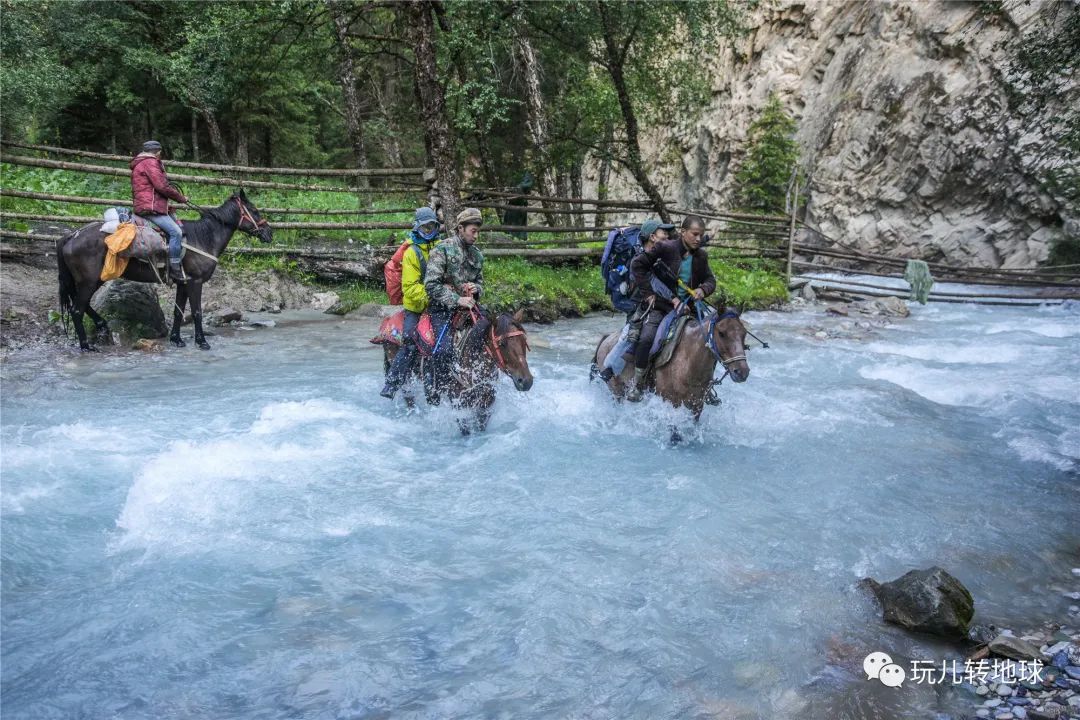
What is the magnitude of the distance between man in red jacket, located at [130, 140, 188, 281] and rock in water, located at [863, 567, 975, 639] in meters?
9.56

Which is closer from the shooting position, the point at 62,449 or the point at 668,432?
the point at 62,449

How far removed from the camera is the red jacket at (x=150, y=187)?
30.1 feet

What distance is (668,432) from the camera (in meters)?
6.79

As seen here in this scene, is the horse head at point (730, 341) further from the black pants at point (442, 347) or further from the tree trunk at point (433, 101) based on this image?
the tree trunk at point (433, 101)

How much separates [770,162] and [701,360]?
20068mm

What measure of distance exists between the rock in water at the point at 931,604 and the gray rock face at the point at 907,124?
15.0 m

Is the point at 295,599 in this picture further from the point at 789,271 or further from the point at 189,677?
the point at 789,271

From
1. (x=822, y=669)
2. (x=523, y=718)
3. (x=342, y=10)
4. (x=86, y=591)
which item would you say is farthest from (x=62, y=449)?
(x=342, y=10)

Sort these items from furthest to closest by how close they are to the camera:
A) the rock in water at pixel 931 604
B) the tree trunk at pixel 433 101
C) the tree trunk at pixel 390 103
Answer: the tree trunk at pixel 390 103, the tree trunk at pixel 433 101, the rock in water at pixel 931 604

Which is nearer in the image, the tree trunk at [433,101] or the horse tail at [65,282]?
the horse tail at [65,282]

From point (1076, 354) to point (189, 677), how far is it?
41.8ft

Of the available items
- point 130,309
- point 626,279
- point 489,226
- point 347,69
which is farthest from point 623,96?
point 130,309

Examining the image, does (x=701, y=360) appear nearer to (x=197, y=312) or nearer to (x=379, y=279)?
(x=197, y=312)

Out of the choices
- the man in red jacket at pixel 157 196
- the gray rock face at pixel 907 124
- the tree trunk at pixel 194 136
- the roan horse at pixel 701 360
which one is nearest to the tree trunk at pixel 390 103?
the tree trunk at pixel 194 136
